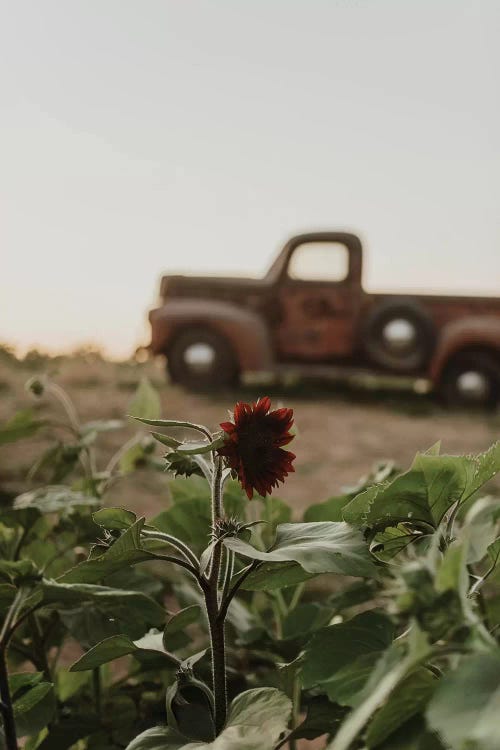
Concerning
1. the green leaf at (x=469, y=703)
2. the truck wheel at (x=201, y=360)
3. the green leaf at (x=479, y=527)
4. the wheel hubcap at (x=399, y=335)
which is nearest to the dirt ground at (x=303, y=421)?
the truck wheel at (x=201, y=360)

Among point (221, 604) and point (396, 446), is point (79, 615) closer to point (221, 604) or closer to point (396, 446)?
point (221, 604)

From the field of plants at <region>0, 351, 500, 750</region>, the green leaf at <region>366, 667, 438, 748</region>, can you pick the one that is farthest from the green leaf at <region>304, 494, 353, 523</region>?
the green leaf at <region>366, 667, 438, 748</region>

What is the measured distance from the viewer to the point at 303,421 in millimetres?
6227

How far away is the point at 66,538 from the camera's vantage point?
1429 mm

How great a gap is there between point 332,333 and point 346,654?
A: 7.46 m

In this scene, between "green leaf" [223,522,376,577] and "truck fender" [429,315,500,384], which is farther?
"truck fender" [429,315,500,384]

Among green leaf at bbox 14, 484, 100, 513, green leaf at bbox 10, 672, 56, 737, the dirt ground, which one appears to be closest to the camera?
green leaf at bbox 10, 672, 56, 737

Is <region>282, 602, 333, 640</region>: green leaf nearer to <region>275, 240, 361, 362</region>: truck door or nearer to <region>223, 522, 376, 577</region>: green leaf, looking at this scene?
<region>223, 522, 376, 577</region>: green leaf

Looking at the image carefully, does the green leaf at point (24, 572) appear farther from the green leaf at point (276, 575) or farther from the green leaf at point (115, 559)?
the green leaf at point (276, 575)

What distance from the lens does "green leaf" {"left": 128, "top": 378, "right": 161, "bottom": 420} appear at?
4.66 feet

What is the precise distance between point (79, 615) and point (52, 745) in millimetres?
155

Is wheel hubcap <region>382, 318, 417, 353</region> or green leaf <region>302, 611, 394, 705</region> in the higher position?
green leaf <region>302, 611, 394, 705</region>

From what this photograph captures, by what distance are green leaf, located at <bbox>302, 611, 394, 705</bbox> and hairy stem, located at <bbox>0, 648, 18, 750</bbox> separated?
0.32 m

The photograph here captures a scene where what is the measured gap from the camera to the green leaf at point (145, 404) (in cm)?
142
